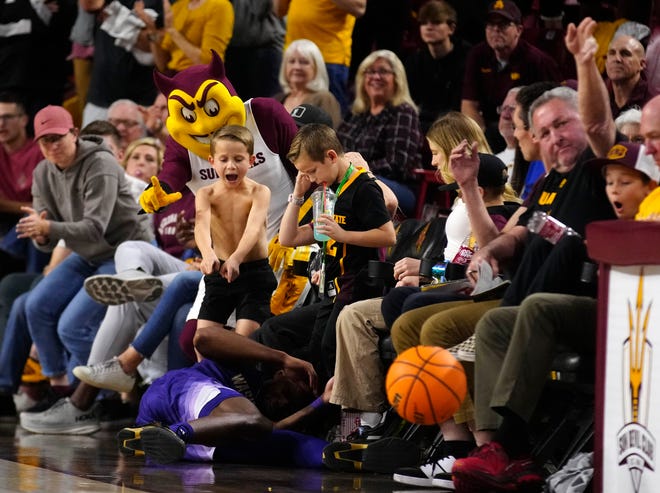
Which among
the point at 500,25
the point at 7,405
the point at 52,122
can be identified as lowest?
the point at 7,405

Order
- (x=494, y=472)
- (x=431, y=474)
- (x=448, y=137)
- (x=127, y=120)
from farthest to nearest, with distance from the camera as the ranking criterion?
(x=127, y=120) → (x=448, y=137) → (x=431, y=474) → (x=494, y=472)

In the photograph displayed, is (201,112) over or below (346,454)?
over

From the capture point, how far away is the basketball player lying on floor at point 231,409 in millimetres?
5562

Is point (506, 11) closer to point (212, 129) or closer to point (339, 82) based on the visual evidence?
point (339, 82)

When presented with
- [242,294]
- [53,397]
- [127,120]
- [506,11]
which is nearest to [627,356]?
[242,294]

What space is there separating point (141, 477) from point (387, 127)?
140 inches

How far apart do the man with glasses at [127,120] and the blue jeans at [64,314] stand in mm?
1679

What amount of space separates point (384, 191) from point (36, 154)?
3.84m

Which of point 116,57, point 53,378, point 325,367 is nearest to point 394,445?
point 325,367

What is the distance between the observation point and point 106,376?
23.5 ft

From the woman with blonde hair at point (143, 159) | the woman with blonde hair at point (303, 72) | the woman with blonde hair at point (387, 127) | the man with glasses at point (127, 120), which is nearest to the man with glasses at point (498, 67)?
the woman with blonde hair at point (387, 127)

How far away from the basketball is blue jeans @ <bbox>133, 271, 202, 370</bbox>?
2.83m

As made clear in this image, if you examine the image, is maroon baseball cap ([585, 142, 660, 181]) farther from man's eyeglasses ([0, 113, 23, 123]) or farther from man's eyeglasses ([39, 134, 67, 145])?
man's eyeglasses ([0, 113, 23, 123])

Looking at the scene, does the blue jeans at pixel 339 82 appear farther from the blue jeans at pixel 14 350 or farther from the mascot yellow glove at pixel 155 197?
the mascot yellow glove at pixel 155 197
